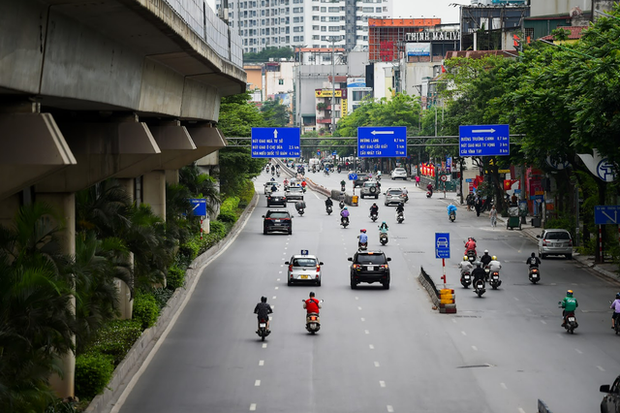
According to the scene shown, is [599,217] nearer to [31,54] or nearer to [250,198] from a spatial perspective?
[31,54]

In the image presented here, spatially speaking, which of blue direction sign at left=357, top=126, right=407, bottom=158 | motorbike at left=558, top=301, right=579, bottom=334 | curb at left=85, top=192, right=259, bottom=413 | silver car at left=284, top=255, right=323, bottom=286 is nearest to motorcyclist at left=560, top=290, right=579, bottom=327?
motorbike at left=558, top=301, right=579, bottom=334

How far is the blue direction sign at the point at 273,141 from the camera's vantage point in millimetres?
61156

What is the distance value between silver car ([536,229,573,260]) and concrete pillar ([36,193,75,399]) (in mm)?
32723

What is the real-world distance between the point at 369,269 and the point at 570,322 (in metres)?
11.9

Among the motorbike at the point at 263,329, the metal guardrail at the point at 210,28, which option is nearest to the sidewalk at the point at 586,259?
the metal guardrail at the point at 210,28

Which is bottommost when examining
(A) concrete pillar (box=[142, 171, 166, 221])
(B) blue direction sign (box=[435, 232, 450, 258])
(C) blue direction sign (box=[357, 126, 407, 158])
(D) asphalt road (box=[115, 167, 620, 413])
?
(D) asphalt road (box=[115, 167, 620, 413])

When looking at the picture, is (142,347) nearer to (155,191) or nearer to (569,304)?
(569,304)

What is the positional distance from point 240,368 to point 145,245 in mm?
4633

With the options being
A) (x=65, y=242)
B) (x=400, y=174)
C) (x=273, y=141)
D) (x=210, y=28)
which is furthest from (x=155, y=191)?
(x=400, y=174)

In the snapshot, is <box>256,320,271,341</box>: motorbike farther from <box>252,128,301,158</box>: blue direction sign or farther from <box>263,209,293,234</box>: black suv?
<box>263,209,293,234</box>: black suv

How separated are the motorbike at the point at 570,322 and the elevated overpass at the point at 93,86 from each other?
12.1m

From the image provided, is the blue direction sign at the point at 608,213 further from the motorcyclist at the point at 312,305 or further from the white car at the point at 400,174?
the white car at the point at 400,174

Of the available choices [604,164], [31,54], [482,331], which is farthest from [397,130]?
[31,54]

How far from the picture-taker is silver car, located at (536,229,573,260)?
167ft
